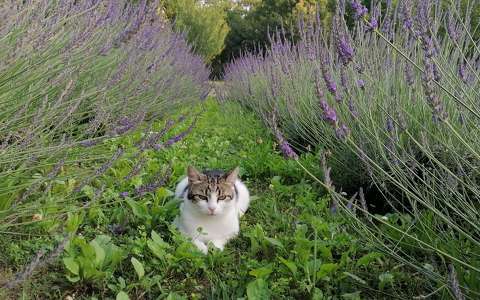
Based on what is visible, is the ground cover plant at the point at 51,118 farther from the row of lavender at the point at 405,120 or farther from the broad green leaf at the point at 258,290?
the row of lavender at the point at 405,120

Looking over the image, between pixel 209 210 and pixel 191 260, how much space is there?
1.51 ft

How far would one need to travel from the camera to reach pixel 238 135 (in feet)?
17.5

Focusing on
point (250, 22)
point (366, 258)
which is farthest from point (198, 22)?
point (366, 258)

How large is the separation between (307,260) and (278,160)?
179cm

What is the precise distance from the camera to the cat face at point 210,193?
8.54 feet

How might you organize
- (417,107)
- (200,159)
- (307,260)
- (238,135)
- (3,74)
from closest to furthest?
(3,74)
(307,260)
(417,107)
(200,159)
(238,135)

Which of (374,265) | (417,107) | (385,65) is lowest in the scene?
(374,265)

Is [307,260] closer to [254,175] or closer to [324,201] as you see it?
[324,201]

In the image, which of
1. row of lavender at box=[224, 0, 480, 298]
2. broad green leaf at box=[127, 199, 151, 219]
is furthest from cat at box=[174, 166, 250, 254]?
row of lavender at box=[224, 0, 480, 298]

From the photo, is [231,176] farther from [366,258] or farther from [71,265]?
[71,265]

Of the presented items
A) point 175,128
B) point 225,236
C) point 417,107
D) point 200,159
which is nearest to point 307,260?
point 225,236

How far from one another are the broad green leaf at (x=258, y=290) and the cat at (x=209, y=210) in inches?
22.7

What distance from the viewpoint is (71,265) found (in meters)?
1.90

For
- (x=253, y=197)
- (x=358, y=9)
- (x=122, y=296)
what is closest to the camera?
(x=358, y=9)
